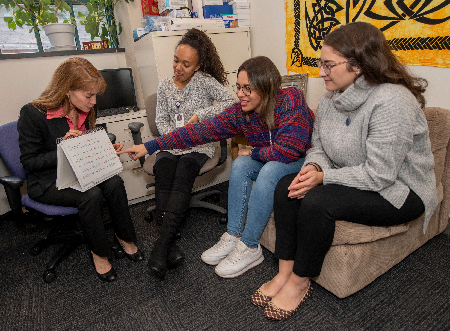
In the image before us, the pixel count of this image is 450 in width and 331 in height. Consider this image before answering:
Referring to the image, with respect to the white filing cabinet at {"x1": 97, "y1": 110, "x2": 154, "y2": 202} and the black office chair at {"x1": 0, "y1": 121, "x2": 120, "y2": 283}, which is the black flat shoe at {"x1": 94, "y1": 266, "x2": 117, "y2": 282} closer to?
the black office chair at {"x1": 0, "y1": 121, "x2": 120, "y2": 283}

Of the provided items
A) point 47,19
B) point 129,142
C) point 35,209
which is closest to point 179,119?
point 129,142

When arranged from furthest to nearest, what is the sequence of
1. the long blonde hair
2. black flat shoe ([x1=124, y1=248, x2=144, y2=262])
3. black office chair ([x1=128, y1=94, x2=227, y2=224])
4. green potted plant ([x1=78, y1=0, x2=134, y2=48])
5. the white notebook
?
green potted plant ([x1=78, y1=0, x2=134, y2=48]) < black office chair ([x1=128, y1=94, x2=227, y2=224]) < black flat shoe ([x1=124, y1=248, x2=144, y2=262]) < the long blonde hair < the white notebook

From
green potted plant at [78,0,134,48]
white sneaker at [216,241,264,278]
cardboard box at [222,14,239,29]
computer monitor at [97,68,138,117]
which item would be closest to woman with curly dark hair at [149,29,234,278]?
white sneaker at [216,241,264,278]

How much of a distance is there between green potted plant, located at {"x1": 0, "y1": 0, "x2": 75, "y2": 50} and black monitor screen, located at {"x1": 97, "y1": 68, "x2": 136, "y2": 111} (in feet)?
1.65

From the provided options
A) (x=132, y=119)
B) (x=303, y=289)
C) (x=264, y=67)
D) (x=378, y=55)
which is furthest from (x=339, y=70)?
(x=132, y=119)

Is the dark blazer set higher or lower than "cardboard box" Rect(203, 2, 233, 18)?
lower

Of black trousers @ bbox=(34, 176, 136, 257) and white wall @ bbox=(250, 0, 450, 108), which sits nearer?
black trousers @ bbox=(34, 176, 136, 257)

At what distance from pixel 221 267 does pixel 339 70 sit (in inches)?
42.1

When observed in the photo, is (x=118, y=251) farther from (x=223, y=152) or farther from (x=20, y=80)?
(x=20, y=80)

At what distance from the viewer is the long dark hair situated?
138cm

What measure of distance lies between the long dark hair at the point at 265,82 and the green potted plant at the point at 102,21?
6.08 feet

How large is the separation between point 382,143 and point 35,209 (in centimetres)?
166

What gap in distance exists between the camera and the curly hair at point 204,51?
1.92 m

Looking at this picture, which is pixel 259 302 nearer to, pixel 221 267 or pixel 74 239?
pixel 221 267
